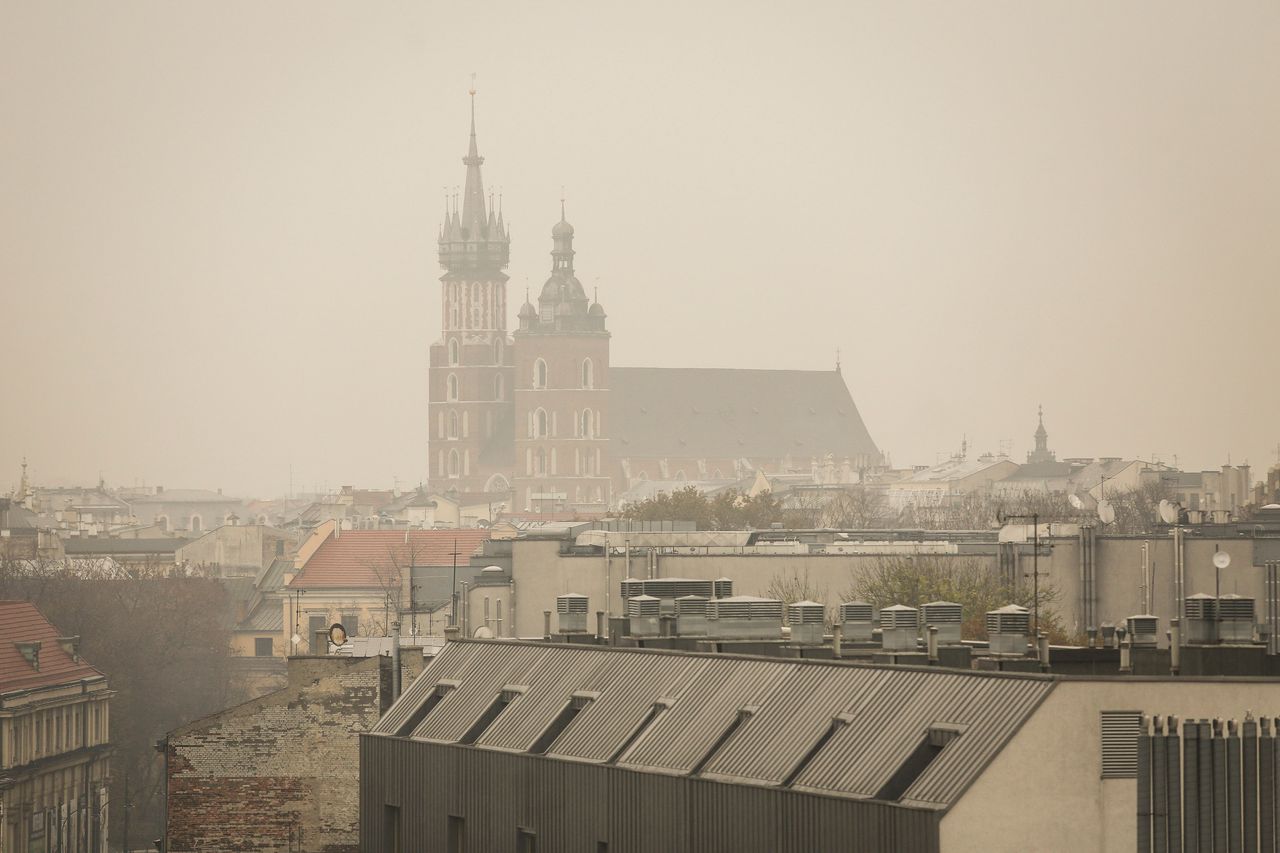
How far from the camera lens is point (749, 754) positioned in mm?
32062

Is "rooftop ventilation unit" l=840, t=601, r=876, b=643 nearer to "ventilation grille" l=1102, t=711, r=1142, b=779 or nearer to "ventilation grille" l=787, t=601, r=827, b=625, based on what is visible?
"ventilation grille" l=787, t=601, r=827, b=625

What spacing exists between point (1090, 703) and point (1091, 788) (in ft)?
2.51

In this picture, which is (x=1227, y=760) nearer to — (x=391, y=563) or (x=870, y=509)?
(x=391, y=563)

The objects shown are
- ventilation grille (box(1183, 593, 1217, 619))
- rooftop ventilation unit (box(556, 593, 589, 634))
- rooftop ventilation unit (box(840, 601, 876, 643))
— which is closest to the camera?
ventilation grille (box(1183, 593, 1217, 619))

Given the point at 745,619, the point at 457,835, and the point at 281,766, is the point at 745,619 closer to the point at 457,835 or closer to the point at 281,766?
the point at 457,835

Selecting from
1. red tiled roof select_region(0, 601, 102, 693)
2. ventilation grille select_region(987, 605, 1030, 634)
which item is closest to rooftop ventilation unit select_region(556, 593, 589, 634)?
ventilation grille select_region(987, 605, 1030, 634)

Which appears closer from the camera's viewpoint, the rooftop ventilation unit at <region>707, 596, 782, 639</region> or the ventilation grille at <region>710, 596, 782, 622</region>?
the rooftop ventilation unit at <region>707, 596, 782, 639</region>

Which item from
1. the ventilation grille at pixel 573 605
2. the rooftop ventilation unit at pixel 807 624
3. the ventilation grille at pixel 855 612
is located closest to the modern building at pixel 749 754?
the rooftop ventilation unit at pixel 807 624

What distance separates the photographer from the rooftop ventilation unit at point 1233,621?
34.0 m

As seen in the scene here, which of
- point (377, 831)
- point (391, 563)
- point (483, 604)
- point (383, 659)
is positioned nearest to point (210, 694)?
point (391, 563)

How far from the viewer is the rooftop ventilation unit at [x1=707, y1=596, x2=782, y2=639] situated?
39031 millimetres

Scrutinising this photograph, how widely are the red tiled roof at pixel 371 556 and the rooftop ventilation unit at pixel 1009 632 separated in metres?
91.0

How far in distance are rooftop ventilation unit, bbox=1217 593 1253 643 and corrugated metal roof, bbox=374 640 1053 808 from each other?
15.1 ft

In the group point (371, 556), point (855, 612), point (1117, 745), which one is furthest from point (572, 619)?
point (371, 556)
